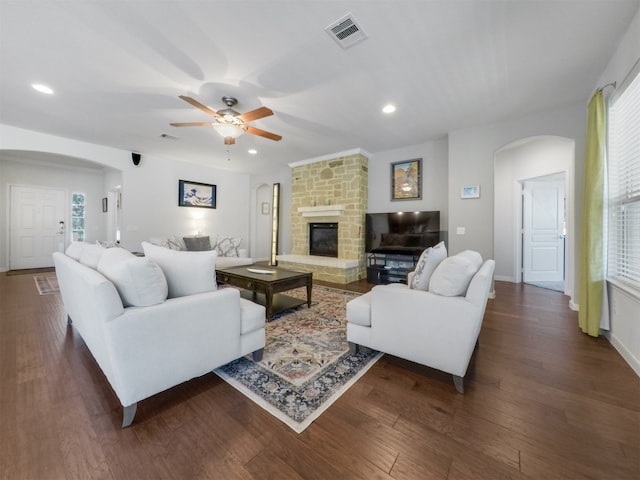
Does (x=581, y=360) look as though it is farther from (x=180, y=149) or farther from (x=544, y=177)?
(x=180, y=149)

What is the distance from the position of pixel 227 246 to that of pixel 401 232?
11.9 ft

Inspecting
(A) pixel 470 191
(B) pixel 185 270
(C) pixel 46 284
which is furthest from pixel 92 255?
(A) pixel 470 191

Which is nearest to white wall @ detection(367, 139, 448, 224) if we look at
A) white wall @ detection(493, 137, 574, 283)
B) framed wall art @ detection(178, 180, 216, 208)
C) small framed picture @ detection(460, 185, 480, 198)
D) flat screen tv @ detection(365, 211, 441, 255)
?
flat screen tv @ detection(365, 211, 441, 255)

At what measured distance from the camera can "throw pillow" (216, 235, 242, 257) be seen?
5516 mm

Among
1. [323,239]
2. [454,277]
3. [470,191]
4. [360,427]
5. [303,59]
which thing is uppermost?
[303,59]

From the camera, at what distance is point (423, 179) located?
4848mm

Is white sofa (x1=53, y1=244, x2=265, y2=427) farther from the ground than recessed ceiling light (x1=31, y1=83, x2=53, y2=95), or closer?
closer

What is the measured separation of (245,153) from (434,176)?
3.87 metres

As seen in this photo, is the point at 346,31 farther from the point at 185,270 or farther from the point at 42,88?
the point at 42,88

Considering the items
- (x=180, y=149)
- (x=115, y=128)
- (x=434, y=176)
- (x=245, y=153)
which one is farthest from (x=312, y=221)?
(x=115, y=128)

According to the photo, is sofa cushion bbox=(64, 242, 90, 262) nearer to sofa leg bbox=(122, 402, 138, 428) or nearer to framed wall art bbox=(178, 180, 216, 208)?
sofa leg bbox=(122, 402, 138, 428)

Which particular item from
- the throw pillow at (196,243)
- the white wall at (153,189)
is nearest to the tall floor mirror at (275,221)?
the white wall at (153,189)

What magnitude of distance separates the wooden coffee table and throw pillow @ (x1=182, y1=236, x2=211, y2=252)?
2.03 m

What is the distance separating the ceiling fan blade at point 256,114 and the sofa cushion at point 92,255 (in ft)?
6.27
